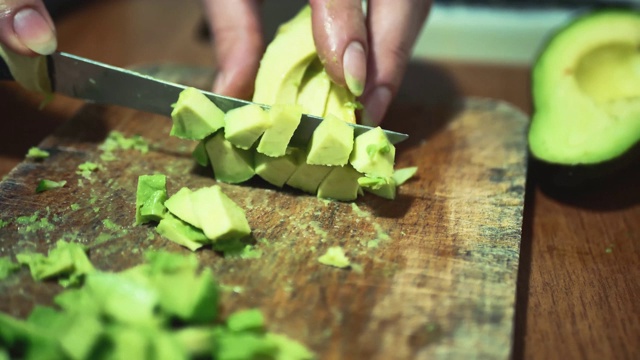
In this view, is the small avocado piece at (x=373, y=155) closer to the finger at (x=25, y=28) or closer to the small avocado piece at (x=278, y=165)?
the small avocado piece at (x=278, y=165)

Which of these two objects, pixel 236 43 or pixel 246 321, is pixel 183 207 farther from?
pixel 236 43

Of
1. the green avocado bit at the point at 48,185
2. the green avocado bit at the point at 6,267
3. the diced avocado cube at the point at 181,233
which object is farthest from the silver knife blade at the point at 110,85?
the green avocado bit at the point at 6,267

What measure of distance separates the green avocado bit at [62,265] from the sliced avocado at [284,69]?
50cm

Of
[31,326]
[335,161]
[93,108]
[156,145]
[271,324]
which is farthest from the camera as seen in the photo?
[93,108]

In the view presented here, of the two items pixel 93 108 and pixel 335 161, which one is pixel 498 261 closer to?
pixel 335 161

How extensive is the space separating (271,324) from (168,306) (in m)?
0.17

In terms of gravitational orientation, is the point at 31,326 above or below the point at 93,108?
above

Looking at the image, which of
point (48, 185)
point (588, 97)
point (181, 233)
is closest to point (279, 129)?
point (181, 233)

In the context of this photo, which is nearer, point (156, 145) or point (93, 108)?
point (156, 145)

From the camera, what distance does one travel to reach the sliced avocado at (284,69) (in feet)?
4.25

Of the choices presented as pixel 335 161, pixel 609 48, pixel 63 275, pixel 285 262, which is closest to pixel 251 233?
pixel 285 262

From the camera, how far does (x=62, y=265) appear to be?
39.2 inches

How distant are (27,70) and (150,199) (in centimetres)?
43

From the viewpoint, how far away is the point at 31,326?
0.85 metres
